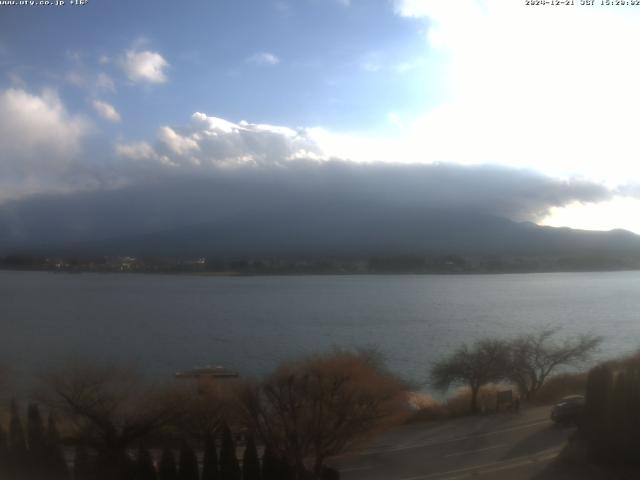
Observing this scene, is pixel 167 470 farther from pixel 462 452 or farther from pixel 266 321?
pixel 266 321

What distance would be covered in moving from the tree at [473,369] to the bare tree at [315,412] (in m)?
8.26


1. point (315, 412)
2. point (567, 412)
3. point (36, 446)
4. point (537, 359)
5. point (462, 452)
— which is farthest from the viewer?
point (537, 359)

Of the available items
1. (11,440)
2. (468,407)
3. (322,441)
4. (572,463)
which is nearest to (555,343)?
(468,407)

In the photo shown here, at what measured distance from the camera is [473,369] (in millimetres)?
17297

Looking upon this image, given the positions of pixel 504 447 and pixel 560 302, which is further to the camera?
pixel 560 302

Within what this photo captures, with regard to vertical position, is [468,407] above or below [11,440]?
below

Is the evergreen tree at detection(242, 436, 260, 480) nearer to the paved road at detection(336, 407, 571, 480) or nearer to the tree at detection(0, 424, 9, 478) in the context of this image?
the paved road at detection(336, 407, 571, 480)

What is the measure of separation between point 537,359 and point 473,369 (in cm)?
295

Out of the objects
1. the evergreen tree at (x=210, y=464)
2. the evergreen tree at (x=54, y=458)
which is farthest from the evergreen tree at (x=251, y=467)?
the evergreen tree at (x=54, y=458)

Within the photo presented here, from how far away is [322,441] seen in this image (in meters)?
8.57

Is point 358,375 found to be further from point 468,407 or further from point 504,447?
point 468,407

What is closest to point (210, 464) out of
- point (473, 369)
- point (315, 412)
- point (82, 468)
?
point (82, 468)

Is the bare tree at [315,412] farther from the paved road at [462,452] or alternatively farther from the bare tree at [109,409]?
the bare tree at [109,409]

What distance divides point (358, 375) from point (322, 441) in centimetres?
117
